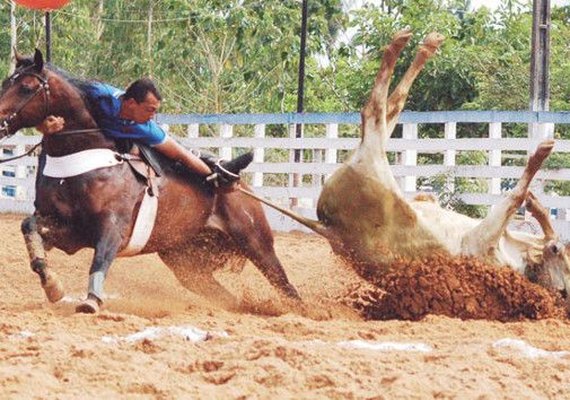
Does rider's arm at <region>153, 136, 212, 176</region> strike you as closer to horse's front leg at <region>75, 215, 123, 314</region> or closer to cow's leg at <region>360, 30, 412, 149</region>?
horse's front leg at <region>75, 215, 123, 314</region>

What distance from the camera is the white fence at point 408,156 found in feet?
47.8

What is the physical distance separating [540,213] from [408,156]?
783cm

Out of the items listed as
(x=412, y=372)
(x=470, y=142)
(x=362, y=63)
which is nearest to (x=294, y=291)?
(x=412, y=372)

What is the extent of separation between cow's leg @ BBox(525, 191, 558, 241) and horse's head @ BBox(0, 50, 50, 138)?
3073mm

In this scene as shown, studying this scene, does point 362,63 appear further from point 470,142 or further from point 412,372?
point 412,372

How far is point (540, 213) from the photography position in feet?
26.0

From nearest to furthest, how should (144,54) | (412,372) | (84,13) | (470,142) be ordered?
(412,372) → (470,142) → (144,54) → (84,13)

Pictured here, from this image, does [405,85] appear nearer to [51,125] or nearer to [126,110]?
[126,110]

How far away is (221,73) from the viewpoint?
33.9 metres

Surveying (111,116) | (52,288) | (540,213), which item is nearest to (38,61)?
(111,116)

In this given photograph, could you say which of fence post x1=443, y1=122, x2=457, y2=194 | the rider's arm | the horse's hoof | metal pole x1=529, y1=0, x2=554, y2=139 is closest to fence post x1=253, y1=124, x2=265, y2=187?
fence post x1=443, y1=122, x2=457, y2=194

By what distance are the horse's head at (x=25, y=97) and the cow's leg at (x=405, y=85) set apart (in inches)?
85.6

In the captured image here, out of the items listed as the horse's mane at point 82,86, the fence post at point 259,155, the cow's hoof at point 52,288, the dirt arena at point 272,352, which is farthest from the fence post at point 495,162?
the cow's hoof at point 52,288

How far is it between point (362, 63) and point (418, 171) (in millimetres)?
16725
